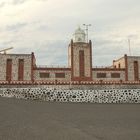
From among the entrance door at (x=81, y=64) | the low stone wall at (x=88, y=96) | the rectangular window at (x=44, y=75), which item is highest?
the entrance door at (x=81, y=64)

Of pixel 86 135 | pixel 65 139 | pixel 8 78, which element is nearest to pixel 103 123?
pixel 86 135

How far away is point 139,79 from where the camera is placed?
51.8 meters

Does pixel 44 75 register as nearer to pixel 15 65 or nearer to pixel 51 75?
pixel 51 75

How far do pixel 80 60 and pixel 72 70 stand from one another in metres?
2.25

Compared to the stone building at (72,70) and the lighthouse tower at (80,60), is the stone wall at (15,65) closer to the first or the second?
the stone building at (72,70)

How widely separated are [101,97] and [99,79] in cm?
2531

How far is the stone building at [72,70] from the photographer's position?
48.9 meters

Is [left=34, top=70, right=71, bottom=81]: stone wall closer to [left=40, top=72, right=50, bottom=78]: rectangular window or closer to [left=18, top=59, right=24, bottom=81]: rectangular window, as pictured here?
[left=40, top=72, right=50, bottom=78]: rectangular window

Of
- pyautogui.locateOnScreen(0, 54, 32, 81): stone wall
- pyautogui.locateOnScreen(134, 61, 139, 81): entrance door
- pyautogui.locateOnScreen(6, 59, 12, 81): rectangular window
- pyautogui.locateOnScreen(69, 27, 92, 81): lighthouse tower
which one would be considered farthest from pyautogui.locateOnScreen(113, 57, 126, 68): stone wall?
pyautogui.locateOnScreen(6, 59, 12, 81): rectangular window

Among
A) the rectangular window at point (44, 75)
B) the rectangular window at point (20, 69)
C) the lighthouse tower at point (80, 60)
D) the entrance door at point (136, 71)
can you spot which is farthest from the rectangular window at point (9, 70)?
the entrance door at point (136, 71)

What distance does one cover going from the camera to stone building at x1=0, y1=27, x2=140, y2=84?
48906 mm

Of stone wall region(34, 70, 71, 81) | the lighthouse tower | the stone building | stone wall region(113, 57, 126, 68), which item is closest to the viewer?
the stone building

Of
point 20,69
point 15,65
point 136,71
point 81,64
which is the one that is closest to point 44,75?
point 20,69

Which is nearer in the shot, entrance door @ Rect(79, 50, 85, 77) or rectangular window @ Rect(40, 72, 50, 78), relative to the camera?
rectangular window @ Rect(40, 72, 50, 78)
